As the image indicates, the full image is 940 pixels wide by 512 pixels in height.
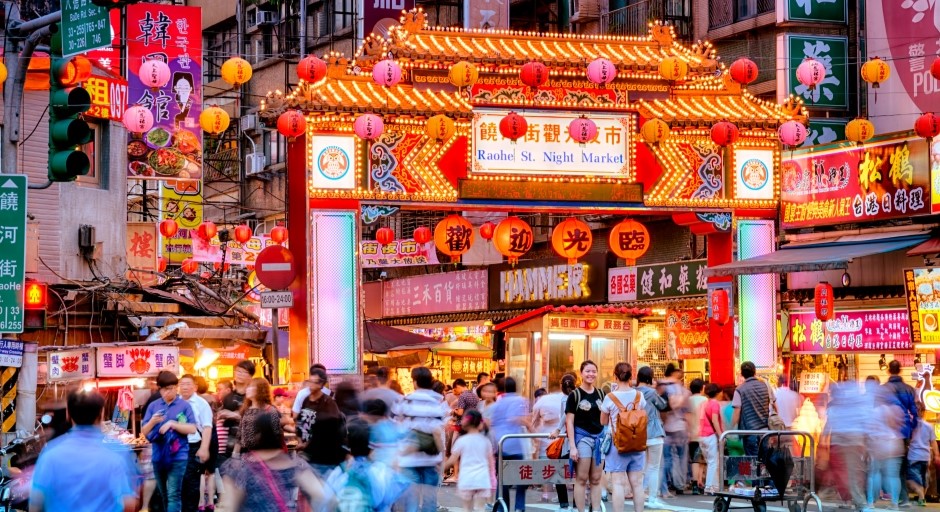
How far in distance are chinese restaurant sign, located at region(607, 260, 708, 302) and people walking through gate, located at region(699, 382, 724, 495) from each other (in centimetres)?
794

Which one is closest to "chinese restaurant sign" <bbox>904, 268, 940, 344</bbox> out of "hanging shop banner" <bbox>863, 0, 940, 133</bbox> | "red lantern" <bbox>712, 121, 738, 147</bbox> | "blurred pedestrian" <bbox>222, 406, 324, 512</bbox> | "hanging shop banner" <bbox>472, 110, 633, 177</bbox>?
"hanging shop banner" <bbox>863, 0, 940, 133</bbox>

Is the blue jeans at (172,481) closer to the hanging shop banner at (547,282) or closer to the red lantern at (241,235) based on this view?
the hanging shop banner at (547,282)

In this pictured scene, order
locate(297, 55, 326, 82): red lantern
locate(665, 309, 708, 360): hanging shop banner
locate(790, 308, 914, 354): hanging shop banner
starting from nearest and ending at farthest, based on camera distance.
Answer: locate(297, 55, 326, 82): red lantern
locate(790, 308, 914, 354): hanging shop banner
locate(665, 309, 708, 360): hanging shop banner

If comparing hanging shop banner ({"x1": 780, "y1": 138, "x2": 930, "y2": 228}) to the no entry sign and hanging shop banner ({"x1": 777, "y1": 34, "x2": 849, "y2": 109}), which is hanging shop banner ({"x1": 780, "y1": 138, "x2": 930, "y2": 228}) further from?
the no entry sign

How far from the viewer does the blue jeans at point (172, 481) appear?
15539 millimetres

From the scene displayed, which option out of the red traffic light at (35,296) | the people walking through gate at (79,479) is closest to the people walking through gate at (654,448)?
the red traffic light at (35,296)

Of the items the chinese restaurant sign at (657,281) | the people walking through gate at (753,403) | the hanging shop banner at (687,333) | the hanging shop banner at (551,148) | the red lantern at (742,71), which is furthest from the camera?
the chinese restaurant sign at (657,281)

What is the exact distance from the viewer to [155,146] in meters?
29.4

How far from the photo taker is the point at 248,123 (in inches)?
1986

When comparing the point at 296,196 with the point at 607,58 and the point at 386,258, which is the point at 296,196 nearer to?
the point at 607,58

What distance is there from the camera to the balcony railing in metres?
34.3

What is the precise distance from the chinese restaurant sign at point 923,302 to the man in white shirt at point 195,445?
11.9 metres

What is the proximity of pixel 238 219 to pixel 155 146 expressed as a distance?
22059mm

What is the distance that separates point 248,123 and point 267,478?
138 feet
